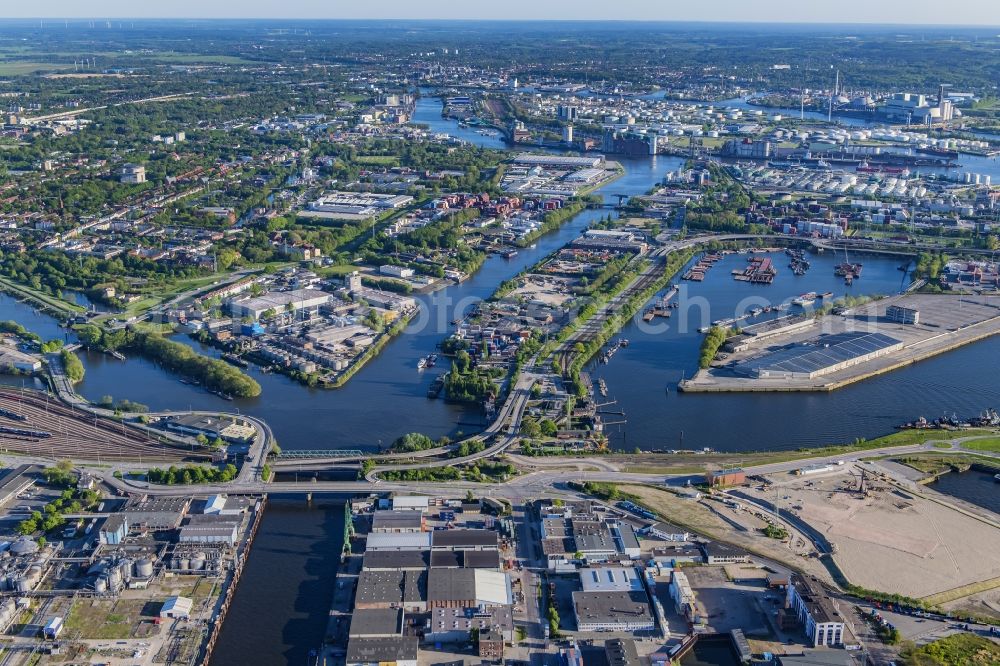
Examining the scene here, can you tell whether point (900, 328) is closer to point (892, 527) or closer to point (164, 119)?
point (892, 527)

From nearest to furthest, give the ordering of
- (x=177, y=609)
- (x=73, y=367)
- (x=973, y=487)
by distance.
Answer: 1. (x=177, y=609)
2. (x=973, y=487)
3. (x=73, y=367)

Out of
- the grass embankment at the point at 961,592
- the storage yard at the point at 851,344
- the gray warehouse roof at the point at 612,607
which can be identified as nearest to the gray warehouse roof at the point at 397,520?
the gray warehouse roof at the point at 612,607

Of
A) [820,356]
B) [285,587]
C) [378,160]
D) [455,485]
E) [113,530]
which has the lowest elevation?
[285,587]

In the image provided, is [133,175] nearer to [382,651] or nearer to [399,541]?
[399,541]

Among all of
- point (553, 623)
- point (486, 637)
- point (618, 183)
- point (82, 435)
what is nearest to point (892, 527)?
point (553, 623)

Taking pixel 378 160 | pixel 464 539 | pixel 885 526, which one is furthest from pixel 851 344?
pixel 378 160

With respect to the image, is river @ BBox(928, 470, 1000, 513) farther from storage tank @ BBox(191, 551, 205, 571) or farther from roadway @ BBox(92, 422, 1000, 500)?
storage tank @ BBox(191, 551, 205, 571)

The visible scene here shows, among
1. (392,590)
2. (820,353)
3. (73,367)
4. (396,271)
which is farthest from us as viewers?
(396,271)

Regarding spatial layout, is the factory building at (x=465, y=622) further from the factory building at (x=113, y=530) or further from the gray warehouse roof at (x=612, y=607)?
the factory building at (x=113, y=530)
